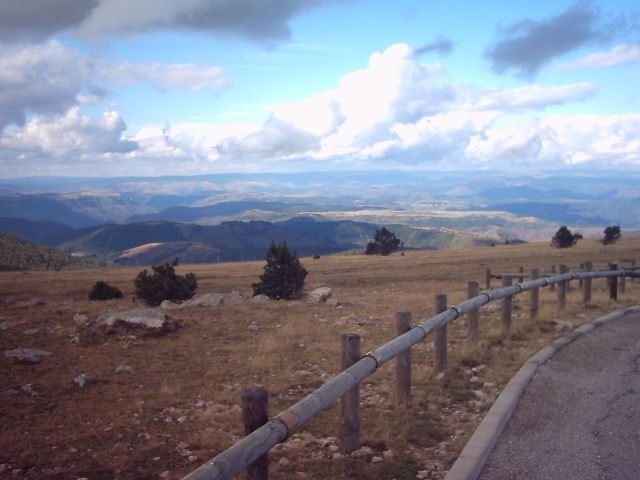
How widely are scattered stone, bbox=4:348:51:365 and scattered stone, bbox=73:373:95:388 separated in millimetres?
1837

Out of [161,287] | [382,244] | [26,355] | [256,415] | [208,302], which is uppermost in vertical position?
[256,415]

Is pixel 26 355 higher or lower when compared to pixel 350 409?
lower

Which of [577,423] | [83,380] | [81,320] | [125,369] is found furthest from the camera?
[81,320]

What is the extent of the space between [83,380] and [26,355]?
2.33 m

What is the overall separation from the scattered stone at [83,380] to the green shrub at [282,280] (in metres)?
13.6

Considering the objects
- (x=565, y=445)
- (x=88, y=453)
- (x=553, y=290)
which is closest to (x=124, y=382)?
(x=88, y=453)

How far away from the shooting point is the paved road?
4.58 meters

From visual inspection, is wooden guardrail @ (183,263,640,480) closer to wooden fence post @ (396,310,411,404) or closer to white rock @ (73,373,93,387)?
wooden fence post @ (396,310,411,404)

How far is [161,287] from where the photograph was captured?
20.5 metres

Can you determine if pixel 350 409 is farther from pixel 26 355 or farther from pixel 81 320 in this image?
pixel 81 320

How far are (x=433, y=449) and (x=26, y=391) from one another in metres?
6.35

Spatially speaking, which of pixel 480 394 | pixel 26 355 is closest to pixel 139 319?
pixel 26 355

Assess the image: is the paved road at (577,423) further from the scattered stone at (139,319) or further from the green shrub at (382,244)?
the green shrub at (382,244)

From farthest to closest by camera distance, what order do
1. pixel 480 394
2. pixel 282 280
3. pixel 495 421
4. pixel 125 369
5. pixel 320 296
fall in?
pixel 282 280 < pixel 320 296 < pixel 125 369 < pixel 480 394 < pixel 495 421
